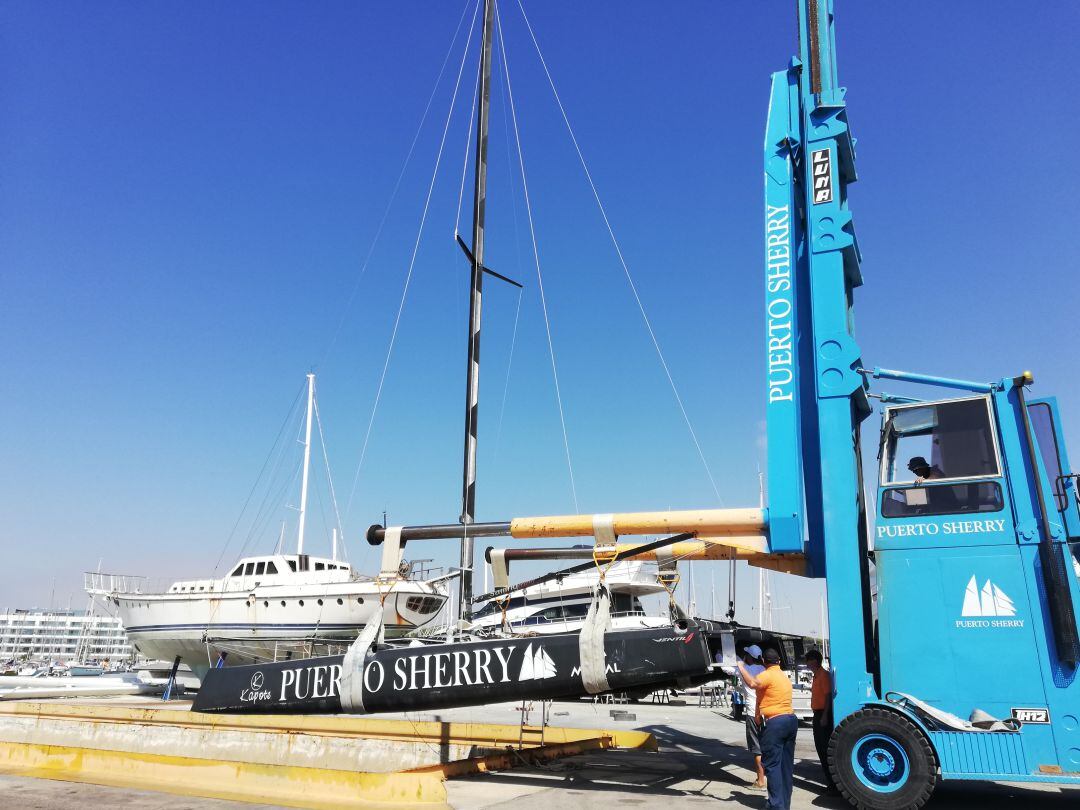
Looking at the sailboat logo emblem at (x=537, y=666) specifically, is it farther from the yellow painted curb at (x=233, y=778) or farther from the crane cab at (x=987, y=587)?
the crane cab at (x=987, y=587)

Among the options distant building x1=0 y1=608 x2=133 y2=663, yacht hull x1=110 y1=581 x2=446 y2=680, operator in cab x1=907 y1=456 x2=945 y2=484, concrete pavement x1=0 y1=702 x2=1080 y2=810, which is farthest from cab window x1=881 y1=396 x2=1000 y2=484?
distant building x1=0 y1=608 x2=133 y2=663

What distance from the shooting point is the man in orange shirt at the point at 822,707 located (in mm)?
7383

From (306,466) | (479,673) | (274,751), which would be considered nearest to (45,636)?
(306,466)

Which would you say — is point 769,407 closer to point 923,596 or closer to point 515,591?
point 923,596

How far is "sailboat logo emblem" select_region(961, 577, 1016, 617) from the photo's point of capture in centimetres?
646

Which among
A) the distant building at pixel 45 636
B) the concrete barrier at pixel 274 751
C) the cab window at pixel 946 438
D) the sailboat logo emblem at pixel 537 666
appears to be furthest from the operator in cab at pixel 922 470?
the distant building at pixel 45 636

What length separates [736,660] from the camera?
7.11 m

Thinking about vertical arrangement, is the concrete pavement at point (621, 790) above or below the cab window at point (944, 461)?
below

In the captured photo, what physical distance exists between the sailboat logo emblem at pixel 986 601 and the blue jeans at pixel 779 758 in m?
1.84

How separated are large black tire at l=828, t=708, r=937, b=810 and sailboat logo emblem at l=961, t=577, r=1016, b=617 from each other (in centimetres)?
113

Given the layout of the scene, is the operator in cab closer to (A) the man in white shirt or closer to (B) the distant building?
(A) the man in white shirt

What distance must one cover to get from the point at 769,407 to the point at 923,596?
2415 millimetres

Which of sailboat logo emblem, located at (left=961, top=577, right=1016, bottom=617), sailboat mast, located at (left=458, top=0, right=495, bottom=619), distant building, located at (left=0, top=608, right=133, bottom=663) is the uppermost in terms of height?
sailboat mast, located at (left=458, top=0, right=495, bottom=619)

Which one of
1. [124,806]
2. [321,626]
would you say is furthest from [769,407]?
[321,626]
